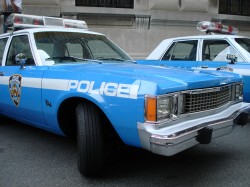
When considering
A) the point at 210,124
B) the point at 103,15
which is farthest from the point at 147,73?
the point at 103,15

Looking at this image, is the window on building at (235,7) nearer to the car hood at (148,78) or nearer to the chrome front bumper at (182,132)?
the car hood at (148,78)

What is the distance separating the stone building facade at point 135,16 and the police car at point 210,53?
5.71m

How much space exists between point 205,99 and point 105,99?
102 centimetres

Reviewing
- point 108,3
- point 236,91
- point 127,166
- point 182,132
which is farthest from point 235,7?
point 182,132

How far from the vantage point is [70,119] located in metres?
3.94

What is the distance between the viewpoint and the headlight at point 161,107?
2.92m

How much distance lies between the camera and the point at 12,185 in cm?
338

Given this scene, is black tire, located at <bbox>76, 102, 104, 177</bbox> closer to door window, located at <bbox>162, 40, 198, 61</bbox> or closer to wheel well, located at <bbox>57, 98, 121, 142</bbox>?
wheel well, located at <bbox>57, 98, 121, 142</bbox>

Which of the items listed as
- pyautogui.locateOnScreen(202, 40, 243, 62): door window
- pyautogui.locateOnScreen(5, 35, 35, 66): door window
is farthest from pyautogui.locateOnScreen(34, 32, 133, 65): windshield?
pyautogui.locateOnScreen(202, 40, 243, 62): door window

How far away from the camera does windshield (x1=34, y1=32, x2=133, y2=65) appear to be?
4.35 m

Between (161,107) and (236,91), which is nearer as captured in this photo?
(161,107)

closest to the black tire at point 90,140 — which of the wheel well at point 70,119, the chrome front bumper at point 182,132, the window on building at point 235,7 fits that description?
the wheel well at point 70,119

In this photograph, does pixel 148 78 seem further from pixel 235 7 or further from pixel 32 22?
pixel 235 7

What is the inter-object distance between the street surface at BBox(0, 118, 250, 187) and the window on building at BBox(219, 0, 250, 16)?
425 inches
